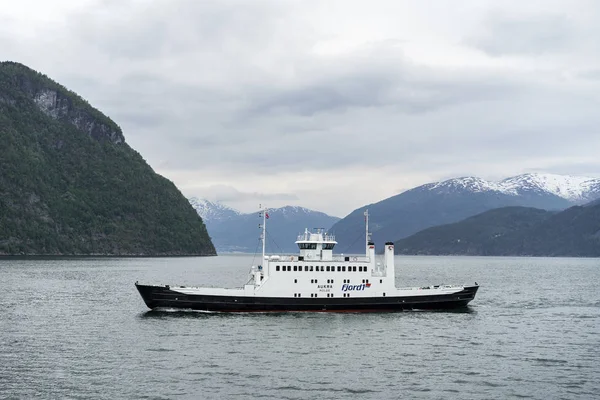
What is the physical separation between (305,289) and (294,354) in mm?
22572

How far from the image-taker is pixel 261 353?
184 feet

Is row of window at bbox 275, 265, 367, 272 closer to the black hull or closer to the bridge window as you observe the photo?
the bridge window

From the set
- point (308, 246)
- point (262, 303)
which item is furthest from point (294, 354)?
point (308, 246)

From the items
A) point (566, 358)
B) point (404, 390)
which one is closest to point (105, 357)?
point (404, 390)

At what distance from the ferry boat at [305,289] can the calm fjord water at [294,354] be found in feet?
5.42

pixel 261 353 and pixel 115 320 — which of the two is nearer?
pixel 261 353

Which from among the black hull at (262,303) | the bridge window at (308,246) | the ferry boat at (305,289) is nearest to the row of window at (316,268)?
the ferry boat at (305,289)

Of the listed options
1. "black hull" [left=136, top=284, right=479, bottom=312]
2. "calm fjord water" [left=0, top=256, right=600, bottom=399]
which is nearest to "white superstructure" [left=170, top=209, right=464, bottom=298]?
"black hull" [left=136, top=284, right=479, bottom=312]

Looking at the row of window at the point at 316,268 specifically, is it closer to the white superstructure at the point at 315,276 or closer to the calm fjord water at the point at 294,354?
the white superstructure at the point at 315,276

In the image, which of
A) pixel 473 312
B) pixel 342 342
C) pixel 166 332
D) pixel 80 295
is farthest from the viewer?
pixel 80 295

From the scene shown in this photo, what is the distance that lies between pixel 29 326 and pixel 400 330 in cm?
4014

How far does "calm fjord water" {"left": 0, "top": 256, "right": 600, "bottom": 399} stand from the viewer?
44.1 metres

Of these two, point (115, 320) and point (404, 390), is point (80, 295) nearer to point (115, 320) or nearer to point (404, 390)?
point (115, 320)

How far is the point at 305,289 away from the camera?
78188 mm
